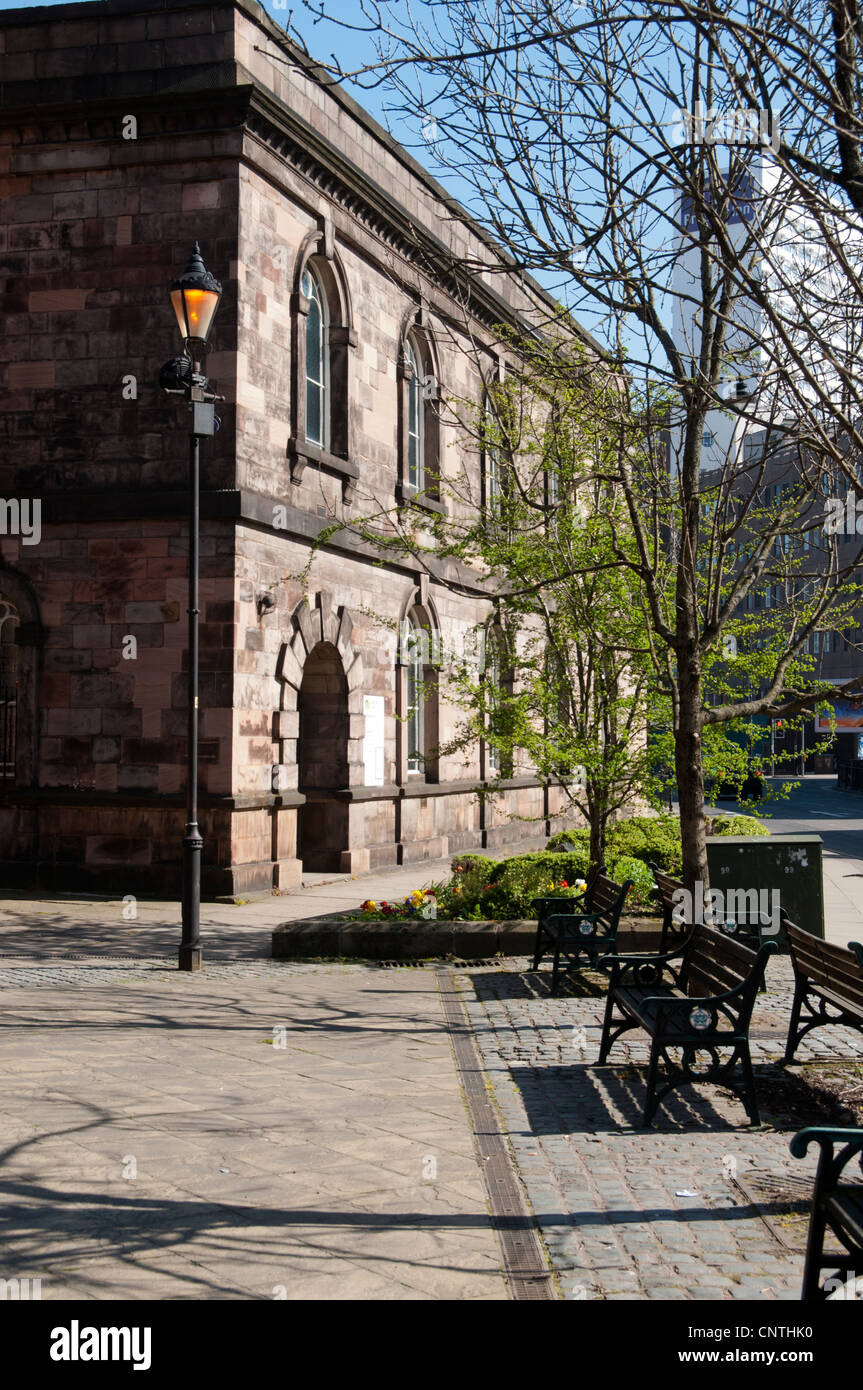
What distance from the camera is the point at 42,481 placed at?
1698cm

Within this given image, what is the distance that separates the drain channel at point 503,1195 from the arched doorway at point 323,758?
33.6 ft

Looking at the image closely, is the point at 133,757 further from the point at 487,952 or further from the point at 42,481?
the point at 487,952

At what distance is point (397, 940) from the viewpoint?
12.1 meters

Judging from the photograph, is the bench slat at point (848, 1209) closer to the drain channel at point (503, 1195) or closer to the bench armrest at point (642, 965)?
the drain channel at point (503, 1195)

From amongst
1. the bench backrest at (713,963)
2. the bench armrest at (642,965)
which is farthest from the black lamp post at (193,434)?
the bench backrest at (713,963)

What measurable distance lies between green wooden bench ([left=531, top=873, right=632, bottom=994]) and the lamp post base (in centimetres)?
286

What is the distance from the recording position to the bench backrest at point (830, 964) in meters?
7.22

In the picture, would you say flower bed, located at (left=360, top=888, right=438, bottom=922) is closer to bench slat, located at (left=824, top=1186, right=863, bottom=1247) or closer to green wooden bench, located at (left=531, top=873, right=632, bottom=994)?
green wooden bench, located at (left=531, top=873, right=632, bottom=994)

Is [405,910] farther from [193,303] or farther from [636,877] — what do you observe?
[193,303]

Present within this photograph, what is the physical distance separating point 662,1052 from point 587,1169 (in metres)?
1.10

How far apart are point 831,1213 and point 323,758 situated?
598 inches

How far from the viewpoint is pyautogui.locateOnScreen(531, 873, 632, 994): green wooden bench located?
10453 millimetres
